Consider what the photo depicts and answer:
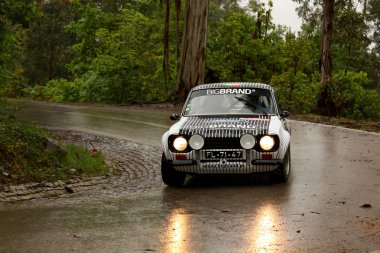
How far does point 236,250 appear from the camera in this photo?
6.36 metres

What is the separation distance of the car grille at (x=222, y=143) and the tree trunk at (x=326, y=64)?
1682 cm

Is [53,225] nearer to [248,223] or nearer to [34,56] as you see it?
[248,223]

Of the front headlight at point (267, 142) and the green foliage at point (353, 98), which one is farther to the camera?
the green foliage at point (353, 98)

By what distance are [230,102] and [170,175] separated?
186cm

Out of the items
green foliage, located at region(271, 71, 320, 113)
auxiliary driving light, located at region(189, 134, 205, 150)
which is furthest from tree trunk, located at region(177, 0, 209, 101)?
auxiliary driving light, located at region(189, 134, 205, 150)

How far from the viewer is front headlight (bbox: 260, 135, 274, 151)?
9.80m

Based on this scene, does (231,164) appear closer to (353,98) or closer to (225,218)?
(225,218)

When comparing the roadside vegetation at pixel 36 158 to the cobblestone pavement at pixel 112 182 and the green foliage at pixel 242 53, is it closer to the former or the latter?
the cobblestone pavement at pixel 112 182

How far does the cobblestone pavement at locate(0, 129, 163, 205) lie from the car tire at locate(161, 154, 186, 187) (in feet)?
1.40

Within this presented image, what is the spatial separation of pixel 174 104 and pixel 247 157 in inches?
763

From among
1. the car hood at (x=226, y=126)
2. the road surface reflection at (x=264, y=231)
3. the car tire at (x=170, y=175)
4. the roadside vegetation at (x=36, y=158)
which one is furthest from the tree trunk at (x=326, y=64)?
the road surface reflection at (x=264, y=231)

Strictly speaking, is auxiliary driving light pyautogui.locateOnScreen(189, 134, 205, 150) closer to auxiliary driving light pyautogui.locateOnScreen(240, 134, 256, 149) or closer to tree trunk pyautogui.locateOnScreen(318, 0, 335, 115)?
auxiliary driving light pyautogui.locateOnScreen(240, 134, 256, 149)

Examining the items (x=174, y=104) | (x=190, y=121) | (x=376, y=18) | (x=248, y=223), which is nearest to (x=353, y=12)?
(x=174, y=104)

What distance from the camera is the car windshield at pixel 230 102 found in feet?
36.5
